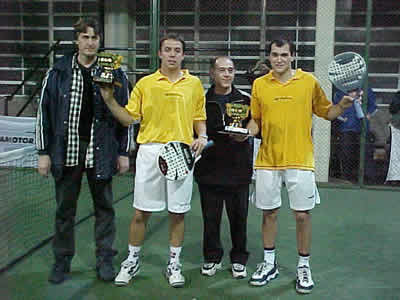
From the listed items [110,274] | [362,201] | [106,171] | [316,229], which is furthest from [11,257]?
[362,201]

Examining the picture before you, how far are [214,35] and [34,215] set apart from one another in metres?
5.22

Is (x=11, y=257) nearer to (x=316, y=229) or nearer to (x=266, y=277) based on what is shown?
(x=266, y=277)

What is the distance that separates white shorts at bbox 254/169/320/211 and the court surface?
1.89 feet

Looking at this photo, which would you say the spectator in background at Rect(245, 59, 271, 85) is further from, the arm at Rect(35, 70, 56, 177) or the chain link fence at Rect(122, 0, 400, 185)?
the arm at Rect(35, 70, 56, 177)

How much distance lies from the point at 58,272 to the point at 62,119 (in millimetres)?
1042

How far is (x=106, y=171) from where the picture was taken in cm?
348

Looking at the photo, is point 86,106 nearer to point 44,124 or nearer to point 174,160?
point 44,124

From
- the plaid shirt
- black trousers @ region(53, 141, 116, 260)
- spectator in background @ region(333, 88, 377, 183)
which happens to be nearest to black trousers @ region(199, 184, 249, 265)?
black trousers @ region(53, 141, 116, 260)

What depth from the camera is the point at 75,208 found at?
11.7 feet

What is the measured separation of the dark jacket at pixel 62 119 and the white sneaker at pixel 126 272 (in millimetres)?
609

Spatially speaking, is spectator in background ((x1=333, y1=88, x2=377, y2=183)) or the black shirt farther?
spectator in background ((x1=333, y1=88, x2=377, y2=183))

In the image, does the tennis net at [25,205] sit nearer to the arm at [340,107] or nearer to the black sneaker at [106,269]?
the black sneaker at [106,269]

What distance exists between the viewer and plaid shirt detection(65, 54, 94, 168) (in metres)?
3.37

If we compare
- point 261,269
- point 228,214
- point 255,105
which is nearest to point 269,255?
point 261,269
